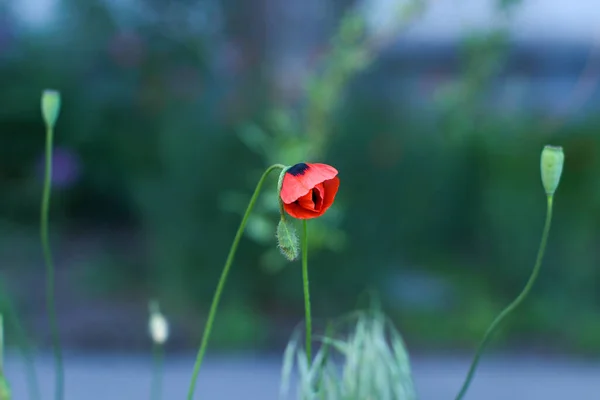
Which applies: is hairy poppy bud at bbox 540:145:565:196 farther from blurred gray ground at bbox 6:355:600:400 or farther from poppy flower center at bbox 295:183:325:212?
blurred gray ground at bbox 6:355:600:400

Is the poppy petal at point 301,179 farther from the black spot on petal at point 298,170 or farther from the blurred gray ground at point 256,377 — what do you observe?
the blurred gray ground at point 256,377

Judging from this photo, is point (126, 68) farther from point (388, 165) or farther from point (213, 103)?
point (388, 165)

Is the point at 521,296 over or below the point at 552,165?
below

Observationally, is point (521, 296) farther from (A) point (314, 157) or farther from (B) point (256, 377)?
(B) point (256, 377)

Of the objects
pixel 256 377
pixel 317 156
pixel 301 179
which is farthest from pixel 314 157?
pixel 301 179

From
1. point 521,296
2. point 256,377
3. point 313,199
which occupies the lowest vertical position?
point 521,296

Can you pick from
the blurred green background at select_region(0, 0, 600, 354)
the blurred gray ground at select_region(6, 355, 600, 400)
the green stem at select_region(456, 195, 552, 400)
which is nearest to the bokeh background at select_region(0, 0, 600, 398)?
the blurred green background at select_region(0, 0, 600, 354)

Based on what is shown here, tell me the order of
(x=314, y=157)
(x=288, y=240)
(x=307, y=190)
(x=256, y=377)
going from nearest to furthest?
(x=307, y=190), (x=288, y=240), (x=314, y=157), (x=256, y=377)
